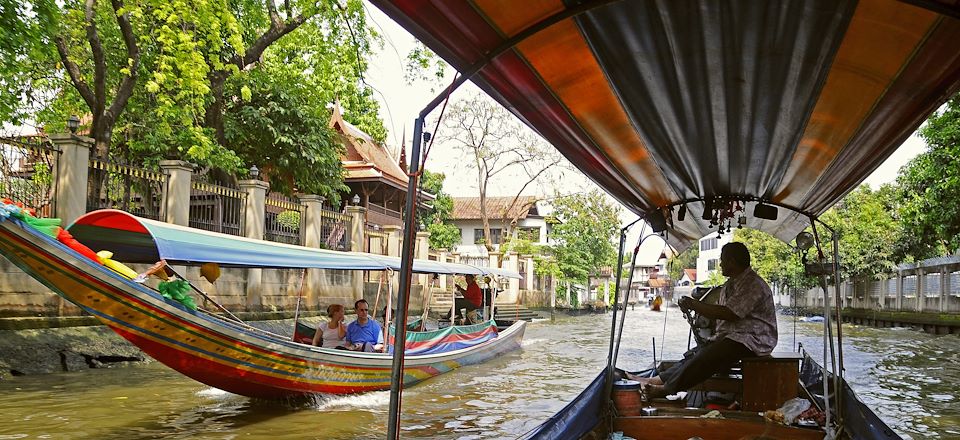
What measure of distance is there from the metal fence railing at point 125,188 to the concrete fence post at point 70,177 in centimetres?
47

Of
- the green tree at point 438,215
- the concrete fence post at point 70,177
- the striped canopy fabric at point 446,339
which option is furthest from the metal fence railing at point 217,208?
the green tree at point 438,215

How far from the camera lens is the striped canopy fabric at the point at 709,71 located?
221cm

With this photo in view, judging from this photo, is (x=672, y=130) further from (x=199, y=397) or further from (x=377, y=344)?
(x=199, y=397)

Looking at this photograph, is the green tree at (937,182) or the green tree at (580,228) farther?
the green tree at (580,228)

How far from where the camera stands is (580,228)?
36281mm

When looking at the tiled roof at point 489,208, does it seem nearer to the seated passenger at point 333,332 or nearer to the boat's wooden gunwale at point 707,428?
the seated passenger at point 333,332

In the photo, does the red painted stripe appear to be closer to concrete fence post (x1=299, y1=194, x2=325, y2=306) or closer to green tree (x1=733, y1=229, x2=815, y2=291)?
concrete fence post (x1=299, y1=194, x2=325, y2=306)

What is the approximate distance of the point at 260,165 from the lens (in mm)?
18250

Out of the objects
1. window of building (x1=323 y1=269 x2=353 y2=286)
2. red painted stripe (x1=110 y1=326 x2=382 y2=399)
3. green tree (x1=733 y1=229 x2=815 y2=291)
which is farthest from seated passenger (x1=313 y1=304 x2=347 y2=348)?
green tree (x1=733 y1=229 x2=815 y2=291)

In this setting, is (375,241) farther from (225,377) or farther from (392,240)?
(225,377)

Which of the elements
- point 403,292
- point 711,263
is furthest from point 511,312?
point 711,263

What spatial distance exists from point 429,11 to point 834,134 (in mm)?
2372

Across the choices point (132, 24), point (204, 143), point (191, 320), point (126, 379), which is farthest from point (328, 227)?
point (191, 320)

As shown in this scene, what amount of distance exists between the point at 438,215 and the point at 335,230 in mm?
20311
